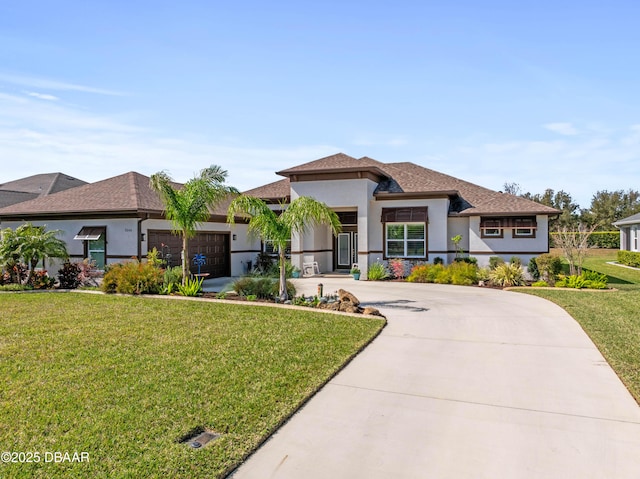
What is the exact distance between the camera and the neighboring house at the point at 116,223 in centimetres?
1700

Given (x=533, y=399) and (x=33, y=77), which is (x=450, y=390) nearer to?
(x=533, y=399)

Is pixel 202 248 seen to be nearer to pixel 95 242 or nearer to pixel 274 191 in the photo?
pixel 95 242

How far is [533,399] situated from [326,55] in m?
11.4

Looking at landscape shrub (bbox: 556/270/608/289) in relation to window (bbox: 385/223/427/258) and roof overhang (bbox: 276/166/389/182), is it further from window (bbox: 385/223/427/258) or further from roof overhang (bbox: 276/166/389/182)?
roof overhang (bbox: 276/166/389/182)

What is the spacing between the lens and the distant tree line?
43.9 metres

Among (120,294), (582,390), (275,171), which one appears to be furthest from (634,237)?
(120,294)

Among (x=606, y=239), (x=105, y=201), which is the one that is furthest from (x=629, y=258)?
(x=105, y=201)

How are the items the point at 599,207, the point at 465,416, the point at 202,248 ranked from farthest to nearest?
the point at 599,207
the point at 202,248
the point at 465,416

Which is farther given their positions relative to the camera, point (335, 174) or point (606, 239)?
point (606, 239)

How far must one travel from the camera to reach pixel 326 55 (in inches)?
529

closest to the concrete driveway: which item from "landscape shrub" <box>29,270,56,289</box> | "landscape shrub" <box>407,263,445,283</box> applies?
"landscape shrub" <box>407,263,445,283</box>

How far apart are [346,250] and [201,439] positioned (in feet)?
62.6

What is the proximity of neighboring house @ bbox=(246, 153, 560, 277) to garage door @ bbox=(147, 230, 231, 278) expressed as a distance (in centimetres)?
353

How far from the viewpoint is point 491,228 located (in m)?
19.4
